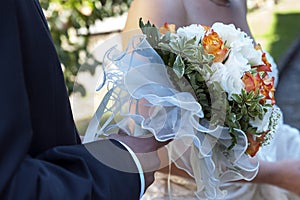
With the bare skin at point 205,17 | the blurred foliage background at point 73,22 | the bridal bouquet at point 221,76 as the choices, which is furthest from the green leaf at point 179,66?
the blurred foliage background at point 73,22

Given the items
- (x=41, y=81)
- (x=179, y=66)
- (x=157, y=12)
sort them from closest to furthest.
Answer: (x=41, y=81) → (x=179, y=66) → (x=157, y=12)

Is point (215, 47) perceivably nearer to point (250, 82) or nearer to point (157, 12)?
point (250, 82)

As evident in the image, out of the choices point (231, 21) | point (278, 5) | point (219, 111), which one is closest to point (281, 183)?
point (231, 21)

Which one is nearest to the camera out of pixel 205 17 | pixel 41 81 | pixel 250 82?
pixel 41 81

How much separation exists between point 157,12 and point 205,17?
0.88 feet

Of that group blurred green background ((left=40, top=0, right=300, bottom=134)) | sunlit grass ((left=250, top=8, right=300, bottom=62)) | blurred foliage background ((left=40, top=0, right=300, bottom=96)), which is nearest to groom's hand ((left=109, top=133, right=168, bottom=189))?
blurred green background ((left=40, top=0, right=300, bottom=134))

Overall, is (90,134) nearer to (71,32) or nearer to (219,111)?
(219,111)

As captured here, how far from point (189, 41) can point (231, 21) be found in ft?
2.84

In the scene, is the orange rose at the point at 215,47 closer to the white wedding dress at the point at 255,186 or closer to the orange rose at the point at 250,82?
the orange rose at the point at 250,82

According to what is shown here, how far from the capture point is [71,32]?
389 cm

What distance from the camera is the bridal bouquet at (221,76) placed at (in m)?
1.52

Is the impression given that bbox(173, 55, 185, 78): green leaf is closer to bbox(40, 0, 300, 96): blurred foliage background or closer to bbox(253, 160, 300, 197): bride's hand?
bbox(253, 160, 300, 197): bride's hand

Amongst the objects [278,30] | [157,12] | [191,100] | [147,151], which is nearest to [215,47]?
[191,100]

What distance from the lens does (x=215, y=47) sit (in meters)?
1.60
